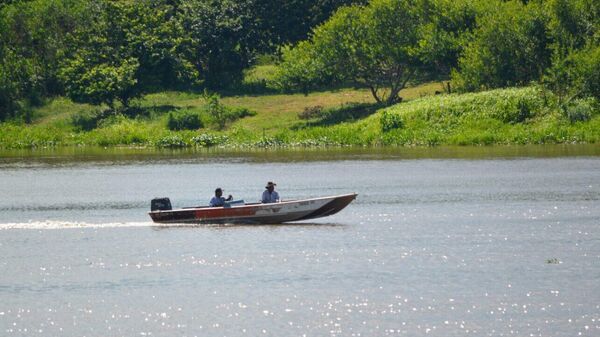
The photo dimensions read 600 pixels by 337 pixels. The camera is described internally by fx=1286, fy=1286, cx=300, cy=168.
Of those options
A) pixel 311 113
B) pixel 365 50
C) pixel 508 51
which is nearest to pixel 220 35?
pixel 311 113

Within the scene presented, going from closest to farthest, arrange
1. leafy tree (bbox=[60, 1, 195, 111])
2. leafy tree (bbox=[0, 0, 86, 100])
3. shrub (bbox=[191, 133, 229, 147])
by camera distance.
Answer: shrub (bbox=[191, 133, 229, 147]), leafy tree (bbox=[60, 1, 195, 111]), leafy tree (bbox=[0, 0, 86, 100])

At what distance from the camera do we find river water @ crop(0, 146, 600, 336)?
35312 mm

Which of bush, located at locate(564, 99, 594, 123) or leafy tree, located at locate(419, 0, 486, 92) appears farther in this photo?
leafy tree, located at locate(419, 0, 486, 92)

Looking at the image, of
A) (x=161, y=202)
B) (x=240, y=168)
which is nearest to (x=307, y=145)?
(x=240, y=168)

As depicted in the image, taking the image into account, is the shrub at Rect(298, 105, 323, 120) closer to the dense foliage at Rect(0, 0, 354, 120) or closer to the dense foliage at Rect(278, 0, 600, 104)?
the dense foliage at Rect(278, 0, 600, 104)

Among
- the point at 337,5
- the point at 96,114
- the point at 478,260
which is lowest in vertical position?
the point at 478,260

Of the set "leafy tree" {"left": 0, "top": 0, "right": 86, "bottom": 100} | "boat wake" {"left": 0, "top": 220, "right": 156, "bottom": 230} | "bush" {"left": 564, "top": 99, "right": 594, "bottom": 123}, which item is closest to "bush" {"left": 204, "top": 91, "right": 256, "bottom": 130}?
"leafy tree" {"left": 0, "top": 0, "right": 86, "bottom": 100}

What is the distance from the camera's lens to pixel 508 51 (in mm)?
97688

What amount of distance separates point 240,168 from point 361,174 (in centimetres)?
980

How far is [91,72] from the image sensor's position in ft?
355

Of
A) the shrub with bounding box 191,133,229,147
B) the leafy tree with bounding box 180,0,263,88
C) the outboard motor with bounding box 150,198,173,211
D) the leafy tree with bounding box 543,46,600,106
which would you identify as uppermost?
the leafy tree with bounding box 180,0,263,88

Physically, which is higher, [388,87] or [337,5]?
[337,5]

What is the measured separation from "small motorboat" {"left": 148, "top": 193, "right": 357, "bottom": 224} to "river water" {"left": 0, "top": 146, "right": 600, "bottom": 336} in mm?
508

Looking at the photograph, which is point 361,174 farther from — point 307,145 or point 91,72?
point 91,72
